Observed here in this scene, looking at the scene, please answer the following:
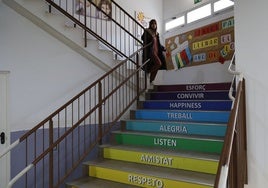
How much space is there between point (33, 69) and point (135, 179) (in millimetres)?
2183

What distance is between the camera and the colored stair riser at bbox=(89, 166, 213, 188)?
9.04 ft

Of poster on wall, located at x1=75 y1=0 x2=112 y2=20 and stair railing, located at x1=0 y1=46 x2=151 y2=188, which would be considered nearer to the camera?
stair railing, located at x1=0 y1=46 x2=151 y2=188

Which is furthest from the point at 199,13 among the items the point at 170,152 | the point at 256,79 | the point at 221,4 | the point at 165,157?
the point at 165,157

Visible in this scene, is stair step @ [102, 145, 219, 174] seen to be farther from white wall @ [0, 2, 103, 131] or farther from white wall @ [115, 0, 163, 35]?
white wall @ [115, 0, 163, 35]

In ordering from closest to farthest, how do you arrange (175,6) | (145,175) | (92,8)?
(145,175) < (92,8) < (175,6)

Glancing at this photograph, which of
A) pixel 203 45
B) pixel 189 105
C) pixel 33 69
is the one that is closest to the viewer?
pixel 33 69

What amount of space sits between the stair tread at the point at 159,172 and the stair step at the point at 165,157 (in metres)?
0.06

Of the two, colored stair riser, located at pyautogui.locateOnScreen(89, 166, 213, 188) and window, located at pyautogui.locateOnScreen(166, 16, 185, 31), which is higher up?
window, located at pyautogui.locateOnScreen(166, 16, 185, 31)

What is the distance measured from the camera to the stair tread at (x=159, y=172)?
2.71 meters

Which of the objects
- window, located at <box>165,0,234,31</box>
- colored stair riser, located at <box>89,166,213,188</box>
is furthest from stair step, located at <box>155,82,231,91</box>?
colored stair riser, located at <box>89,166,213,188</box>

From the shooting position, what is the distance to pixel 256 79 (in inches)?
109

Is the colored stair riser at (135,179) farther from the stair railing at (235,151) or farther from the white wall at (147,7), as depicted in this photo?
the white wall at (147,7)

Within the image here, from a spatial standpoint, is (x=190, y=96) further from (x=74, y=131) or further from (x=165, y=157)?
(x=74, y=131)

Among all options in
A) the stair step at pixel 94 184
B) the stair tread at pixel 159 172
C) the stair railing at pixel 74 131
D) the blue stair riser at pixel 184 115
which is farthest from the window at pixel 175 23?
the stair step at pixel 94 184
